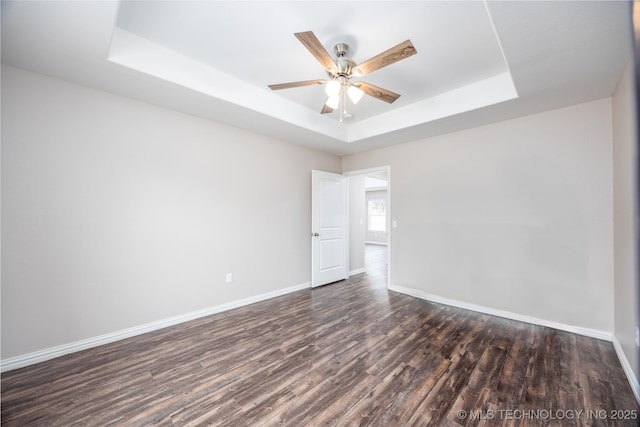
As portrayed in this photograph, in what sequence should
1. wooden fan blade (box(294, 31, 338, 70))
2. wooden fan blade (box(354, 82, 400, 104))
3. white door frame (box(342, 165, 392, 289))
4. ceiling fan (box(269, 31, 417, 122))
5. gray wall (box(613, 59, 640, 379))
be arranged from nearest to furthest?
wooden fan blade (box(294, 31, 338, 70)) < ceiling fan (box(269, 31, 417, 122)) < gray wall (box(613, 59, 640, 379)) < wooden fan blade (box(354, 82, 400, 104)) < white door frame (box(342, 165, 392, 289))

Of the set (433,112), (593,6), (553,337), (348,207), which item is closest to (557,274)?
(553,337)

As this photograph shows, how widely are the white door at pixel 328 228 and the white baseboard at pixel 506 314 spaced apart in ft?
3.64

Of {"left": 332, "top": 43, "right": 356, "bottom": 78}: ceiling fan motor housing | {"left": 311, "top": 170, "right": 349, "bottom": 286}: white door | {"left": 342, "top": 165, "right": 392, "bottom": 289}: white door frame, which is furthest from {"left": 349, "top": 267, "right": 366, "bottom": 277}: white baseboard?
{"left": 332, "top": 43, "right": 356, "bottom": 78}: ceiling fan motor housing

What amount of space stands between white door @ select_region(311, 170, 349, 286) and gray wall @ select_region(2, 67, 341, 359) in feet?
3.18

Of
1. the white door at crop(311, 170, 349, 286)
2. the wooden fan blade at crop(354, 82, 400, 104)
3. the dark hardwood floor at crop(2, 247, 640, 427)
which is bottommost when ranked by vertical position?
the dark hardwood floor at crop(2, 247, 640, 427)

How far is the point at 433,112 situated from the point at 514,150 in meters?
1.11

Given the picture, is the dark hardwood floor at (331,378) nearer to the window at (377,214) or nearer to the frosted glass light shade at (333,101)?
the frosted glass light shade at (333,101)

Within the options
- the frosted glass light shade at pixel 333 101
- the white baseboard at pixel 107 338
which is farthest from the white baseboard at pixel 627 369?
the white baseboard at pixel 107 338

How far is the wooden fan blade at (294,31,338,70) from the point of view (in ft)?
5.54

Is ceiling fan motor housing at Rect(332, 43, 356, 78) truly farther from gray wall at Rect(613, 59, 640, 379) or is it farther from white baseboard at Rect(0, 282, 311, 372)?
white baseboard at Rect(0, 282, 311, 372)

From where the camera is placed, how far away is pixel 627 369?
2.09m

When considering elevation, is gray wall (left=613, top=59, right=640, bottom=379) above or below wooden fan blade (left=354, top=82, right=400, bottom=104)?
below

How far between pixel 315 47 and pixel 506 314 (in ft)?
12.2

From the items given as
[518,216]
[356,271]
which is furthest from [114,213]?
[518,216]
